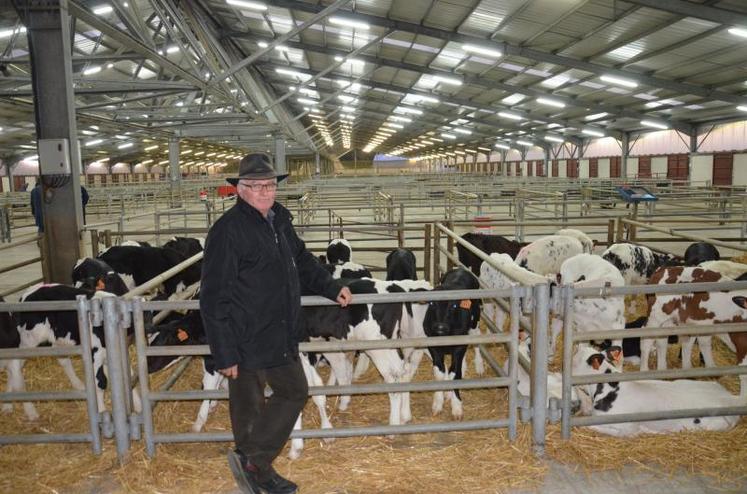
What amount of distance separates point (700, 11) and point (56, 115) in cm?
1149

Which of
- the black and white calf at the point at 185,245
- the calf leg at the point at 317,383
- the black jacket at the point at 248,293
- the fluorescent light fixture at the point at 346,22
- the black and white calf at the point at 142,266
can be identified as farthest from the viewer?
the fluorescent light fixture at the point at 346,22

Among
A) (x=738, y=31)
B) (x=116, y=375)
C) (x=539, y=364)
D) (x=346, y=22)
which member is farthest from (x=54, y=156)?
(x=738, y=31)

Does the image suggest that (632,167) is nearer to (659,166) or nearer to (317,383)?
(659,166)

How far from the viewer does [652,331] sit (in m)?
3.68

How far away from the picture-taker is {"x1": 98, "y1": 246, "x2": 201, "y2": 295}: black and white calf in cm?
734

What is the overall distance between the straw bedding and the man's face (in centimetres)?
176

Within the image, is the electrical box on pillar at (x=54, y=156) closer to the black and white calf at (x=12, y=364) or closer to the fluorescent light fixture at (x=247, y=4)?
the black and white calf at (x=12, y=364)

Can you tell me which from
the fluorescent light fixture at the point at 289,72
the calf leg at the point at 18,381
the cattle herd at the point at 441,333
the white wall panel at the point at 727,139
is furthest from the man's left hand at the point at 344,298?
the white wall panel at the point at 727,139

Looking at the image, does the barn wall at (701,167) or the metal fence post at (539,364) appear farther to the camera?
the barn wall at (701,167)

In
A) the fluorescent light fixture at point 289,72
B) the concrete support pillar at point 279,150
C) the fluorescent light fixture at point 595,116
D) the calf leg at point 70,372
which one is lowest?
the calf leg at point 70,372

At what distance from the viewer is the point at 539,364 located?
363cm

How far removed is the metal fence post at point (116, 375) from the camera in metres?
3.39

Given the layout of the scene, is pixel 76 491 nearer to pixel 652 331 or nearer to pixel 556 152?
pixel 652 331

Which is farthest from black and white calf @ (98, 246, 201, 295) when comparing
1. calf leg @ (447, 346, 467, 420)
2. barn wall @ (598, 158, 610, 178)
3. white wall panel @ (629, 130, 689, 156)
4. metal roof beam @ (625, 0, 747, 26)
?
barn wall @ (598, 158, 610, 178)
